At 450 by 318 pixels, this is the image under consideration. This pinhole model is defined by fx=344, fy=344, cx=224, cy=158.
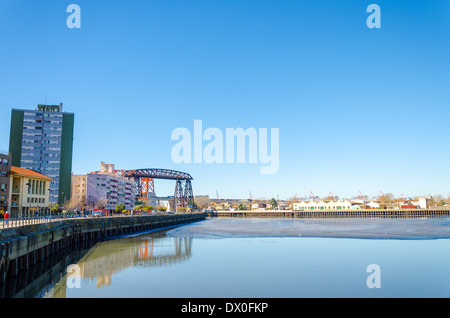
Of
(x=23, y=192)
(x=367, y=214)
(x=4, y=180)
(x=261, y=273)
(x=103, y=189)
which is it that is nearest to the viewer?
(x=261, y=273)

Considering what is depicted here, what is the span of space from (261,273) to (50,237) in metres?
15.8

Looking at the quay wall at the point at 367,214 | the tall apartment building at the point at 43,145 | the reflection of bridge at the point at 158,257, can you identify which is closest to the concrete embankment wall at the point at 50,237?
the reflection of bridge at the point at 158,257

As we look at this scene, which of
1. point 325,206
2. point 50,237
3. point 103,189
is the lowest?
point 325,206

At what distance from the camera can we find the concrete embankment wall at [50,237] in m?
16.8

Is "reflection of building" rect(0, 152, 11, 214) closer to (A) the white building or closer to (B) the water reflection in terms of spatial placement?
(B) the water reflection

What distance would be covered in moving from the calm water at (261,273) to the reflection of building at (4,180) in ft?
80.3

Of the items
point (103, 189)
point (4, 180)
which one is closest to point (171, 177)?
point (103, 189)

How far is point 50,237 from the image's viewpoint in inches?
977

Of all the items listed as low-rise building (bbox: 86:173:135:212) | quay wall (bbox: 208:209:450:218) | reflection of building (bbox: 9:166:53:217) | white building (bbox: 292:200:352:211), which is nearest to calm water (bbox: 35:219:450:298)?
reflection of building (bbox: 9:166:53:217)

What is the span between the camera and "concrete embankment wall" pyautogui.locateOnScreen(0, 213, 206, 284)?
16.8 m

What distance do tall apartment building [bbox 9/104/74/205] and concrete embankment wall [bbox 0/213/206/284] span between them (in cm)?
3509

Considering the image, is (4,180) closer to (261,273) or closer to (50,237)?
(50,237)
